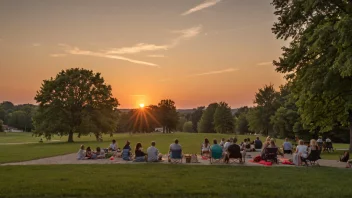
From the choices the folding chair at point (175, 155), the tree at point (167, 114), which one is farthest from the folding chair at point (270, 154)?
the tree at point (167, 114)

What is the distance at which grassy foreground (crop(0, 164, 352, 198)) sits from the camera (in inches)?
407

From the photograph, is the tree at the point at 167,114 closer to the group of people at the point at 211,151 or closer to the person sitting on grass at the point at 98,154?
the group of people at the point at 211,151

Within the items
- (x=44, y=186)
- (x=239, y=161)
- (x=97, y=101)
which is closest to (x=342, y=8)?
(x=239, y=161)

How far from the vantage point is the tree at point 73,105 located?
55594mm

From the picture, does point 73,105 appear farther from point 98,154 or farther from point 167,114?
point 167,114

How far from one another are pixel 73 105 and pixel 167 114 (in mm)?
51189

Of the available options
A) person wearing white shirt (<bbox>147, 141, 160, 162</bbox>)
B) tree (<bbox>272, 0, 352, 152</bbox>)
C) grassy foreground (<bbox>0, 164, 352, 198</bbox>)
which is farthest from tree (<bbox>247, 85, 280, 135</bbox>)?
grassy foreground (<bbox>0, 164, 352, 198</bbox>)

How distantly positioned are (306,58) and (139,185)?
1796 centimetres

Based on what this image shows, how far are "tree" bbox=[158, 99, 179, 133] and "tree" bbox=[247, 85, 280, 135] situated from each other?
28514 millimetres

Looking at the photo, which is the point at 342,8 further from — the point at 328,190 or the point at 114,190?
the point at 114,190

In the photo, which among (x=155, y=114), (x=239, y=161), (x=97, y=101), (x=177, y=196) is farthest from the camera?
(x=155, y=114)

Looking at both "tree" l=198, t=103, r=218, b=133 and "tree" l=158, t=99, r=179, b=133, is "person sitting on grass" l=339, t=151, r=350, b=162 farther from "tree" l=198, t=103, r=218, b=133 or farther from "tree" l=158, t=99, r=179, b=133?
"tree" l=198, t=103, r=218, b=133

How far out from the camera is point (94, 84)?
198 ft

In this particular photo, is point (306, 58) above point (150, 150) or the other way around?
above
